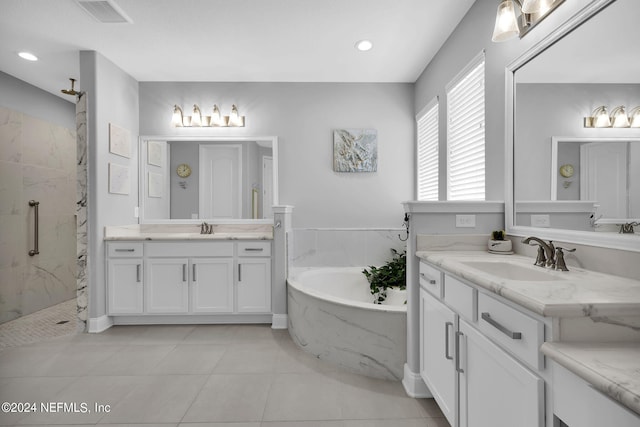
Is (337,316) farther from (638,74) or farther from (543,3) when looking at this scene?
(543,3)

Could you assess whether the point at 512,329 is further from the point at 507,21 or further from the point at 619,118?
the point at 507,21

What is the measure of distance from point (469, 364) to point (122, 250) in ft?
10.2

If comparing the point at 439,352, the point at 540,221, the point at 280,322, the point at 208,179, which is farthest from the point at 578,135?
the point at 208,179

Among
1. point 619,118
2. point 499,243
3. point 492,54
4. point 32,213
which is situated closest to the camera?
point 619,118

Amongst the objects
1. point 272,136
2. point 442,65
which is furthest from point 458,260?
point 272,136

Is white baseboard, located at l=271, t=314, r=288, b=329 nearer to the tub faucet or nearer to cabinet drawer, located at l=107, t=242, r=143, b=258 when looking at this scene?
cabinet drawer, located at l=107, t=242, r=143, b=258

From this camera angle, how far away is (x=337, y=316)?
226cm

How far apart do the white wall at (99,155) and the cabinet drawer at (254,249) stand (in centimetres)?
131

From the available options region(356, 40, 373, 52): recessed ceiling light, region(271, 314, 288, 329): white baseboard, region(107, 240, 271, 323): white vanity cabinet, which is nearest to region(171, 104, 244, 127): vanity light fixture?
region(107, 240, 271, 323): white vanity cabinet

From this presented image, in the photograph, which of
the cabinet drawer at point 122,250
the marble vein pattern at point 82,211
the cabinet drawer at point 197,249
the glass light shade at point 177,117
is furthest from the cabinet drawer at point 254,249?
the glass light shade at point 177,117

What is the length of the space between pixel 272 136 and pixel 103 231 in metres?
1.93

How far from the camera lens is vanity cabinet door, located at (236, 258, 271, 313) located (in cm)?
309

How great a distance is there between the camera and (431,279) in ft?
5.54

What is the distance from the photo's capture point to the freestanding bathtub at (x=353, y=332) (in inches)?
81.9
